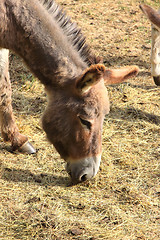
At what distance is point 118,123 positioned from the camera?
17.5 ft

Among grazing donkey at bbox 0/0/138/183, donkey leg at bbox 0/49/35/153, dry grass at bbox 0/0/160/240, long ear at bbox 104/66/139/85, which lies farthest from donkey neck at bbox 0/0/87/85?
Result: dry grass at bbox 0/0/160/240

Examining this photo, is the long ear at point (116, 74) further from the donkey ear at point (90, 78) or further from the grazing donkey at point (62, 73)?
the donkey ear at point (90, 78)

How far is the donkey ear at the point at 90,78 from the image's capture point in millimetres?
2816

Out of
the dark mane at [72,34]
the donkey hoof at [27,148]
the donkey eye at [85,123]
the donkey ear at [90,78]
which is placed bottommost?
the donkey hoof at [27,148]

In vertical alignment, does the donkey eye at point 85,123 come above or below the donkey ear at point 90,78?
below

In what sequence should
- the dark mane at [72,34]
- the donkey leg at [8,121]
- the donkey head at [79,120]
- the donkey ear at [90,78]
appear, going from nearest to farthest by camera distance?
the donkey ear at [90,78]
the donkey head at [79,120]
the dark mane at [72,34]
the donkey leg at [8,121]

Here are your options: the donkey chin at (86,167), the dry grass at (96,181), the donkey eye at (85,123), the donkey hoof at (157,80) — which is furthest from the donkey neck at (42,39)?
the donkey hoof at (157,80)

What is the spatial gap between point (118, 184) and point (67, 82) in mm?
1448

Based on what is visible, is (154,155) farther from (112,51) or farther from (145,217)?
(112,51)

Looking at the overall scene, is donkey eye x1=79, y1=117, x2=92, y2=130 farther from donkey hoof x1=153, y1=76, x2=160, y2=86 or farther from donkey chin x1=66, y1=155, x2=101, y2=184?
donkey hoof x1=153, y1=76, x2=160, y2=86

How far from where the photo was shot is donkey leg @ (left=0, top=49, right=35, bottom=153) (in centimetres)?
436

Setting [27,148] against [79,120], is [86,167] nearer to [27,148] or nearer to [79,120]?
[79,120]

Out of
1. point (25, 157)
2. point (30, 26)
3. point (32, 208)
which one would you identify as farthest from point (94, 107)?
point (25, 157)

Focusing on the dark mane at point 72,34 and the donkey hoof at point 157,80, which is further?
the donkey hoof at point 157,80
